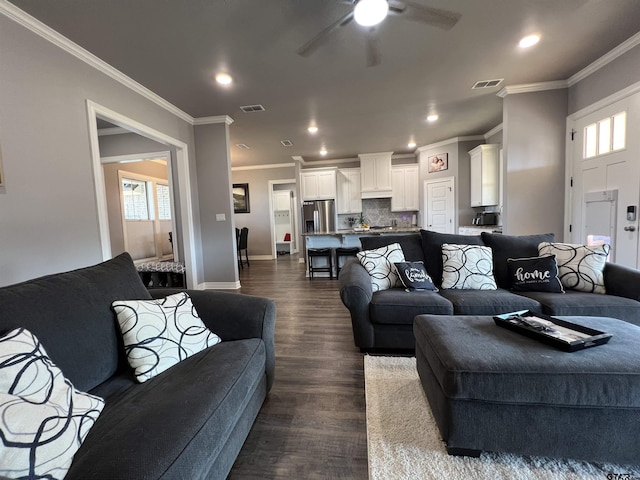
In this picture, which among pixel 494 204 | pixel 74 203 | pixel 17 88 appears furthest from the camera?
pixel 494 204

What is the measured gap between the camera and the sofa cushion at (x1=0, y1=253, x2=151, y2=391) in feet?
3.31

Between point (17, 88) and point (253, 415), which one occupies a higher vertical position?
point (17, 88)

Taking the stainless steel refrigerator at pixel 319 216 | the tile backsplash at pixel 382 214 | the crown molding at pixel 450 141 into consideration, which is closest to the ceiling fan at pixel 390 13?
the crown molding at pixel 450 141

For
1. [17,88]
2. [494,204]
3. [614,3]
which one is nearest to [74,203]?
[17,88]

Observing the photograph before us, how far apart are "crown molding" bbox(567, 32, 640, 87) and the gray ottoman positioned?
10.6 feet

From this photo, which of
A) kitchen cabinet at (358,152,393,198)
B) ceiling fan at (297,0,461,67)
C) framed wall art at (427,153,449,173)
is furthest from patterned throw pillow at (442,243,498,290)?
kitchen cabinet at (358,152,393,198)

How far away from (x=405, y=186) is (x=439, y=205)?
103 centimetres

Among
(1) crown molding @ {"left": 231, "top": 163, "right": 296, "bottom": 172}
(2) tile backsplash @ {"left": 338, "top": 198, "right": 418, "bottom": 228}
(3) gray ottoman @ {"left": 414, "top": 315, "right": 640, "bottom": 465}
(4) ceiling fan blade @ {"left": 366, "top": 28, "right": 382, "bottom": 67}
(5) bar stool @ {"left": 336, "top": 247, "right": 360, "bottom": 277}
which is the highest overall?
(1) crown molding @ {"left": 231, "top": 163, "right": 296, "bottom": 172}

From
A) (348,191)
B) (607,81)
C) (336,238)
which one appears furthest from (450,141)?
(336,238)

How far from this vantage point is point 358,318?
6.95 feet

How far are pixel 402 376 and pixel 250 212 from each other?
259 inches

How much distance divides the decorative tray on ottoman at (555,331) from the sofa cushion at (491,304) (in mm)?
458

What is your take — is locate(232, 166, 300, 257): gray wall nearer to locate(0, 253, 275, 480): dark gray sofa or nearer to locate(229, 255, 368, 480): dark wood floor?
locate(229, 255, 368, 480): dark wood floor

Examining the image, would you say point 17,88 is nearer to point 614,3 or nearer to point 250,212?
point 614,3
